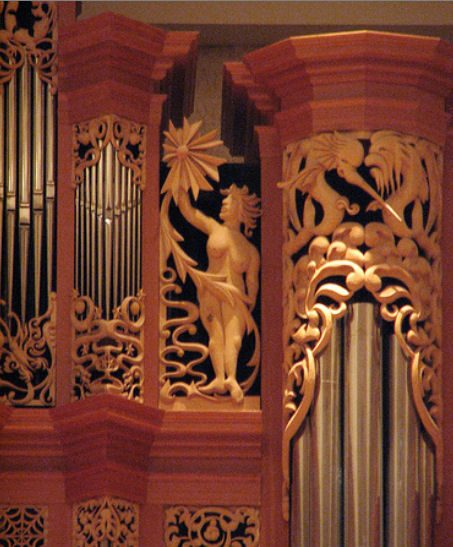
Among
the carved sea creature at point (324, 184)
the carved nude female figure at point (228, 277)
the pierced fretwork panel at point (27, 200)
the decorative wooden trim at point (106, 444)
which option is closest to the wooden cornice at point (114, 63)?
the pierced fretwork panel at point (27, 200)

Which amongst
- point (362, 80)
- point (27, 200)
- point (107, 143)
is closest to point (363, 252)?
point (362, 80)

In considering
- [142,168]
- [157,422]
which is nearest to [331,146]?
[142,168]

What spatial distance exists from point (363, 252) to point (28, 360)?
5.14 ft

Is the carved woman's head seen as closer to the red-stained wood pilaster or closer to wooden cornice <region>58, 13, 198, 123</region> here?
the red-stained wood pilaster

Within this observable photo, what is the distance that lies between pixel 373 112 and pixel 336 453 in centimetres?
151

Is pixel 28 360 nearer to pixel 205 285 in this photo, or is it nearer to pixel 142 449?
pixel 142 449

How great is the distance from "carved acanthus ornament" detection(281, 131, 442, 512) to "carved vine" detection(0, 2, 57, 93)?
1271mm

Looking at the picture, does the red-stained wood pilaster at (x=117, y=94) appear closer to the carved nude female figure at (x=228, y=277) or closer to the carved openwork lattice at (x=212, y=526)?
the carved nude female figure at (x=228, y=277)

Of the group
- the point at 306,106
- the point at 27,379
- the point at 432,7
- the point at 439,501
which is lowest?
the point at 439,501

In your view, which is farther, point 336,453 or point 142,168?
point 142,168

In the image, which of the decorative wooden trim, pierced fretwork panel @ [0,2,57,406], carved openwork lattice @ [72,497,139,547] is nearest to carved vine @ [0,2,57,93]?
pierced fretwork panel @ [0,2,57,406]

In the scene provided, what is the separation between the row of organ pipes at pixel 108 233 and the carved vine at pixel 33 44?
486 mm

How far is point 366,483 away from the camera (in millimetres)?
8086

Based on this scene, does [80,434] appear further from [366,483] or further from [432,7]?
[432,7]
